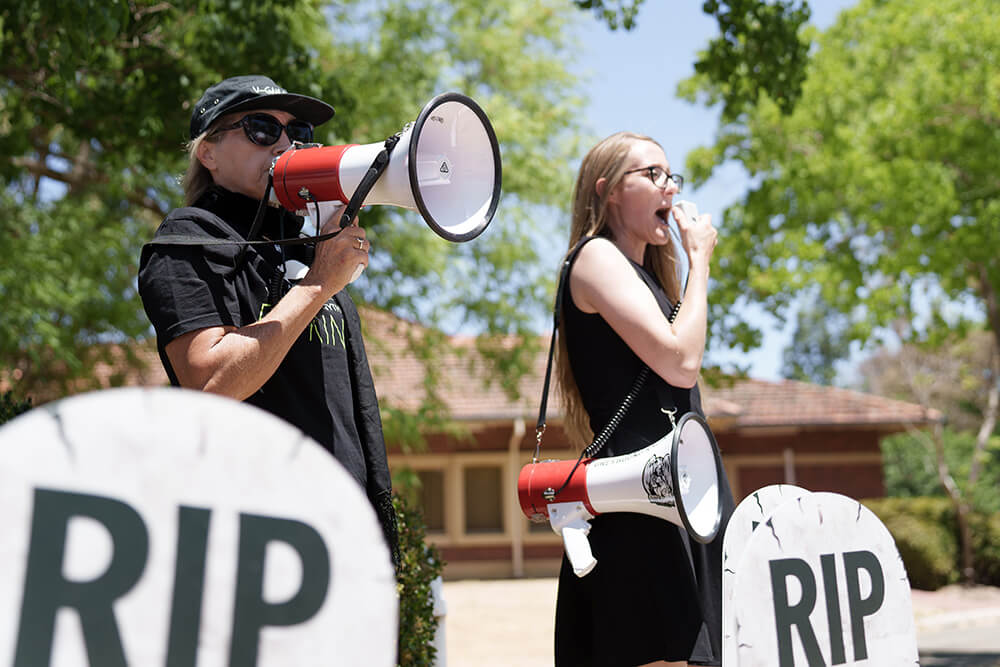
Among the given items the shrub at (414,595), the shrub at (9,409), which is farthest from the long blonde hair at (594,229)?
the shrub at (9,409)

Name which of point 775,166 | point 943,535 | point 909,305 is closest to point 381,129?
point 775,166

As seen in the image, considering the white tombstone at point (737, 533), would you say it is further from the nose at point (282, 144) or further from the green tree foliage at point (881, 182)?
the green tree foliage at point (881, 182)

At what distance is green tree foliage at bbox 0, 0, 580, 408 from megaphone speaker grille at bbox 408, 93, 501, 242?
13.9ft

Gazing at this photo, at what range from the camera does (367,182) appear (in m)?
1.92

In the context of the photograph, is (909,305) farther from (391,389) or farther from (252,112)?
(391,389)

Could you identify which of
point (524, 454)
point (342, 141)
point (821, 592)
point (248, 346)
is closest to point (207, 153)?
point (248, 346)

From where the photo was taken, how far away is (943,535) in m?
18.5

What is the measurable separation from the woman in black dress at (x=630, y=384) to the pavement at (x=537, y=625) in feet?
14.2

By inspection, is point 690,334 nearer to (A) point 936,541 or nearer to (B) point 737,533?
(B) point 737,533

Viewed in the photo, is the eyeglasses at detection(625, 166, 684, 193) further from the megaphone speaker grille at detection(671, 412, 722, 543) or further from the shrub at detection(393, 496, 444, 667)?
the shrub at detection(393, 496, 444, 667)

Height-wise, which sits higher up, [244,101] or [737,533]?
[244,101]

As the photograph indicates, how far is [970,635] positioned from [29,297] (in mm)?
11411

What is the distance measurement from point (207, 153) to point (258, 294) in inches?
15.1

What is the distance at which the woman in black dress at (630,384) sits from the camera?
228 cm
